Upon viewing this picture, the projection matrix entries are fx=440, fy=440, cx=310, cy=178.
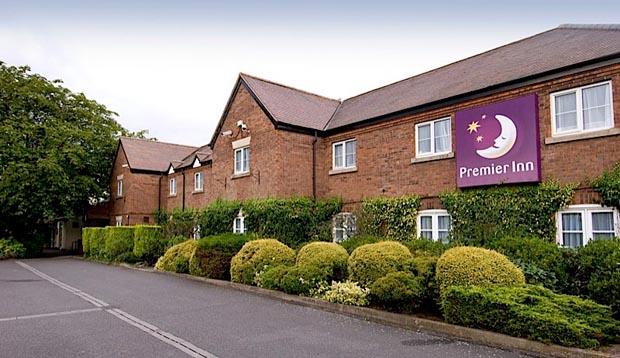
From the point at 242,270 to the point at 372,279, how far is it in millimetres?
4984

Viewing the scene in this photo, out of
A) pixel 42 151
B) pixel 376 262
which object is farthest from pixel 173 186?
pixel 376 262

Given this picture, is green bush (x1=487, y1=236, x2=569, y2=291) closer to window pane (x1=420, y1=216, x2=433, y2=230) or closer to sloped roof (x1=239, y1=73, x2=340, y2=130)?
window pane (x1=420, y1=216, x2=433, y2=230)

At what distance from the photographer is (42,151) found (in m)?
29.2

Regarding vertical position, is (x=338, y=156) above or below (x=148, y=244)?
above

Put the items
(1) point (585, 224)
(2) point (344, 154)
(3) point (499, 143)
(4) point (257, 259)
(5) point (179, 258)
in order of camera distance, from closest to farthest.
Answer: (1) point (585, 224), (3) point (499, 143), (4) point (257, 259), (5) point (179, 258), (2) point (344, 154)

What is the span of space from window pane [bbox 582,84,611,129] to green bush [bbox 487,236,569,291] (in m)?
3.79

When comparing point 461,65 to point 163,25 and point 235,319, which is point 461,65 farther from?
point 235,319

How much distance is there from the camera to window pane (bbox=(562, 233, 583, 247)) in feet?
35.7

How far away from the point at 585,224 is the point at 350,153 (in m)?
8.96

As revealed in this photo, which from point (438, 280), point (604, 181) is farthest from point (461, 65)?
point (438, 280)

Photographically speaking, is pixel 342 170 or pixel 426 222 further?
pixel 342 170

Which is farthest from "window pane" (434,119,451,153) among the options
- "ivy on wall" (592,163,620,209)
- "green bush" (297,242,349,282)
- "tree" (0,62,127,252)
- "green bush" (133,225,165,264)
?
"tree" (0,62,127,252)

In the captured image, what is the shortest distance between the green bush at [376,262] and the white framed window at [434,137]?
215 inches

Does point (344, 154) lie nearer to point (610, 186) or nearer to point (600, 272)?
point (610, 186)
